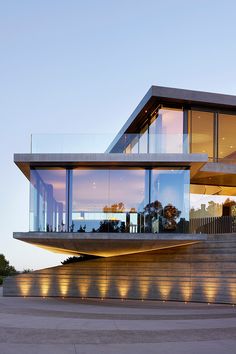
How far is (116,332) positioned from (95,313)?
426cm

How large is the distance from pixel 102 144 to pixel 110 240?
406cm

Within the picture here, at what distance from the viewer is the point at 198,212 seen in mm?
25359

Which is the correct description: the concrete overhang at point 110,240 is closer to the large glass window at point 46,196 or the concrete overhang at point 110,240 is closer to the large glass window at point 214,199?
the large glass window at point 46,196

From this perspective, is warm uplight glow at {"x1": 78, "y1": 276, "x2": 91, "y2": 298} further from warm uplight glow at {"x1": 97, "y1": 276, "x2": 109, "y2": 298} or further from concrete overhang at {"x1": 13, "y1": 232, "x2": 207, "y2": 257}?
concrete overhang at {"x1": 13, "y1": 232, "x2": 207, "y2": 257}

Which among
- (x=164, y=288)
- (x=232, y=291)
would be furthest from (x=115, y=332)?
(x=164, y=288)

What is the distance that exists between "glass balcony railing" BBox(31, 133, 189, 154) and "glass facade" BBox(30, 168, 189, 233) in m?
0.91

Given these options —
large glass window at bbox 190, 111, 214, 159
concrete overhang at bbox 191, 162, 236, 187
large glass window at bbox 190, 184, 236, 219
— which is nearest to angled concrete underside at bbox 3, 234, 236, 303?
concrete overhang at bbox 191, 162, 236, 187

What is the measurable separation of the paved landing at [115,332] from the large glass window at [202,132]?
12185 mm

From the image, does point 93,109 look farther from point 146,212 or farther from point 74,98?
point 146,212

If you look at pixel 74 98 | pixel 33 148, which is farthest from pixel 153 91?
pixel 74 98

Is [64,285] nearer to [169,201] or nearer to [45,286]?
[45,286]

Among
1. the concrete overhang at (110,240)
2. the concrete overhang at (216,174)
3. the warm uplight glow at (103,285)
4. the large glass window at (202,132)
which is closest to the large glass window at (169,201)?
the concrete overhang at (110,240)

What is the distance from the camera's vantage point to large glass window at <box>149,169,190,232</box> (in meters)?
20.5

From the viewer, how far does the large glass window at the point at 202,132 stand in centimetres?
2553
